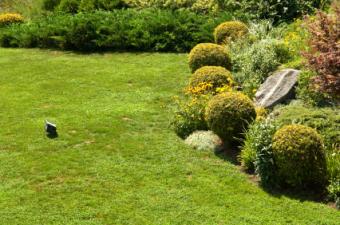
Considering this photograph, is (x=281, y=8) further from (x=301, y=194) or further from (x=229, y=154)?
(x=301, y=194)

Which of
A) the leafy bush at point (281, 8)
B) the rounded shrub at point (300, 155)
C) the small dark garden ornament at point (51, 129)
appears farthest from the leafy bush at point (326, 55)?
the leafy bush at point (281, 8)

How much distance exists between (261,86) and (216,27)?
5473 millimetres

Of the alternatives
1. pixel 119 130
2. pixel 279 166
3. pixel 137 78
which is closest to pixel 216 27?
pixel 137 78

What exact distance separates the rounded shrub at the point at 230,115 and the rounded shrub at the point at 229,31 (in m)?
5.30

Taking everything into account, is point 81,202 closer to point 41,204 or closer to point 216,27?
point 41,204

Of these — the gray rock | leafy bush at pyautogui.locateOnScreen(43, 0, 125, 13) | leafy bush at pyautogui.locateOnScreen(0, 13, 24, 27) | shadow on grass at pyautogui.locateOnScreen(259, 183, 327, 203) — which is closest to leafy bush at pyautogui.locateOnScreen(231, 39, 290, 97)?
the gray rock

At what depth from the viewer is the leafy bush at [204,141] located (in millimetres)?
9742

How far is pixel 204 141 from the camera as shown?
32.3ft

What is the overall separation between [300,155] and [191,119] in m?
3.05

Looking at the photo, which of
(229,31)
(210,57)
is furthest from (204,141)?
(229,31)

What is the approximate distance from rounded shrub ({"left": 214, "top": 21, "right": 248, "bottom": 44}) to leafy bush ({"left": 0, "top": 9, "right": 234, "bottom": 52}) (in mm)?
1108

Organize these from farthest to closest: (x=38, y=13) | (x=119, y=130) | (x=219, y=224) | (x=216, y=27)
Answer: (x=38, y=13)
(x=216, y=27)
(x=119, y=130)
(x=219, y=224)

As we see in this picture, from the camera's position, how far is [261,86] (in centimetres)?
1088

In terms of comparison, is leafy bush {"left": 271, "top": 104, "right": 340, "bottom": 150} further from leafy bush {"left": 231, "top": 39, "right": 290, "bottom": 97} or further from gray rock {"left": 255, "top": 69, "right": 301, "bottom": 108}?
leafy bush {"left": 231, "top": 39, "right": 290, "bottom": 97}
